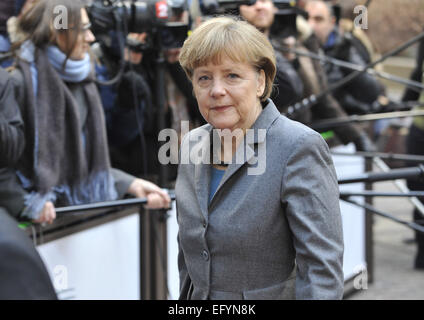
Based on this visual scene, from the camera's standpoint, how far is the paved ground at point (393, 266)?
5.50m

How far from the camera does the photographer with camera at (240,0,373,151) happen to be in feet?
13.4

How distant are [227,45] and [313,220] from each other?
522 millimetres

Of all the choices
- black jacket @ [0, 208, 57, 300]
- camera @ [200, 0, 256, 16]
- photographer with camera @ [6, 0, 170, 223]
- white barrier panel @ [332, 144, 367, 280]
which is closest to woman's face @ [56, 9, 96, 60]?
photographer with camera @ [6, 0, 170, 223]

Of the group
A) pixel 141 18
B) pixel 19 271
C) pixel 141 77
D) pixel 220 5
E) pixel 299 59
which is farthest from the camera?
pixel 299 59

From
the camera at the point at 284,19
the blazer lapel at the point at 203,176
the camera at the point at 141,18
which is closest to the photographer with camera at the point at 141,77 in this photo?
the camera at the point at 141,18

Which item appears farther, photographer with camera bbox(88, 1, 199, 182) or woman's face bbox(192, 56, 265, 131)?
photographer with camera bbox(88, 1, 199, 182)

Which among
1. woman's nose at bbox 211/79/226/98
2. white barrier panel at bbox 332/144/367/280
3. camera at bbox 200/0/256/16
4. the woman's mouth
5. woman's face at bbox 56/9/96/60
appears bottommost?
white barrier panel at bbox 332/144/367/280

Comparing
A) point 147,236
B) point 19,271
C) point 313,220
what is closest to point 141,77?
point 147,236

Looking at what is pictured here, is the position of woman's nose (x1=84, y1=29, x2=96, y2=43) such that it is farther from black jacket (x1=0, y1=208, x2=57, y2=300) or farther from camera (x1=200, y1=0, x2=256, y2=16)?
black jacket (x1=0, y1=208, x2=57, y2=300)

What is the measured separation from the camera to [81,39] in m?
3.19

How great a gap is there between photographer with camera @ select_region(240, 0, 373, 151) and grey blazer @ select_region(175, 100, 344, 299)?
7.18ft

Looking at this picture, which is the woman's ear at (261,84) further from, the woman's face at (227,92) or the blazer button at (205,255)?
the blazer button at (205,255)

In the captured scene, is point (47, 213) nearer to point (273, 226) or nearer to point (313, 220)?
point (273, 226)

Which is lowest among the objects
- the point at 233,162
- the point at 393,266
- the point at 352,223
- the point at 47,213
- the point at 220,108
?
the point at 393,266
